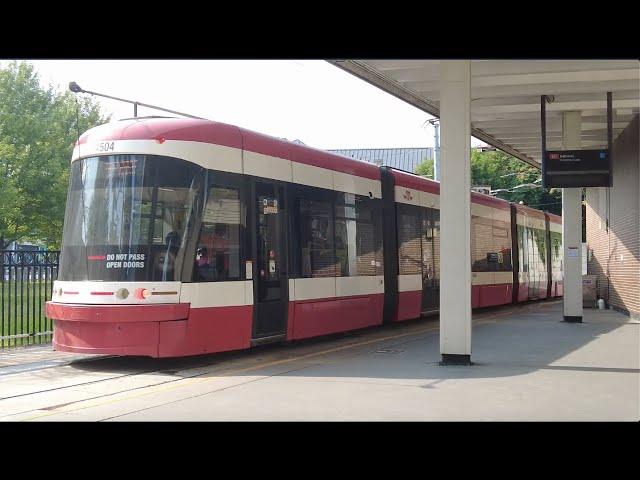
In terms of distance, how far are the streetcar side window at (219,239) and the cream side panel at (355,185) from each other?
3.42m

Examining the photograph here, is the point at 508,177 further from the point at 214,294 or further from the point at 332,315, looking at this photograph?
the point at 214,294

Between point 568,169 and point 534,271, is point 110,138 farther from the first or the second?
point 534,271

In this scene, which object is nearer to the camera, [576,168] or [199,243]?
[199,243]

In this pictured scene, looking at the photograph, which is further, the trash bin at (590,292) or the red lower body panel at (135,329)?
the trash bin at (590,292)

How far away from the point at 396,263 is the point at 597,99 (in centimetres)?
573

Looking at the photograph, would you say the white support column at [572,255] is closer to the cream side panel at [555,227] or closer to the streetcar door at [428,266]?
the streetcar door at [428,266]

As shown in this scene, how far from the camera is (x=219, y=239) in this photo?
36.9ft

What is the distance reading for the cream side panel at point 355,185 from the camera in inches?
575

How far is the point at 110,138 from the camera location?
36.4 feet

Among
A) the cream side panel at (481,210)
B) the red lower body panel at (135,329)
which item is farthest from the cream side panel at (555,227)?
the red lower body panel at (135,329)

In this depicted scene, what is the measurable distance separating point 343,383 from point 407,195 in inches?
342

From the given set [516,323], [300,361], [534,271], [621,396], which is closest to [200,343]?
[300,361]

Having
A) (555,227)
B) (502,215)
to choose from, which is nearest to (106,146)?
(502,215)
